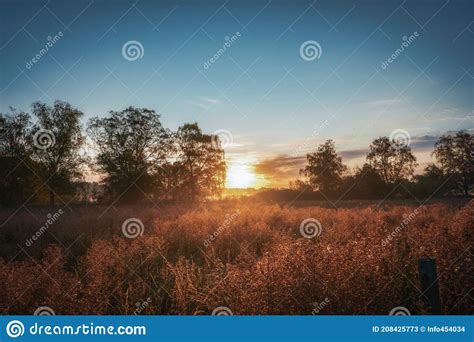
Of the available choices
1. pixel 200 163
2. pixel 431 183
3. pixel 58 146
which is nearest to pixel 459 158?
pixel 431 183

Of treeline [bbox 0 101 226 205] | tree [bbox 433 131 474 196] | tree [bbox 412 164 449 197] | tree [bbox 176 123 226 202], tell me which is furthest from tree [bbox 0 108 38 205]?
tree [bbox 412 164 449 197]

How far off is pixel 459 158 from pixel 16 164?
27512mm

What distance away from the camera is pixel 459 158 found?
2095cm

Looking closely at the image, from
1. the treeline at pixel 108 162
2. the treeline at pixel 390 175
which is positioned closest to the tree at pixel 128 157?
the treeline at pixel 108 162

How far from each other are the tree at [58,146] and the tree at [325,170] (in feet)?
91.9

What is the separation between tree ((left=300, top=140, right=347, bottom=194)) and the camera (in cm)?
4234

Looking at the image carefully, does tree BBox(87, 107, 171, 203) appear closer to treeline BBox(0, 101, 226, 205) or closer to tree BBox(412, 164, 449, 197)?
treeline BBox(0, 101, 226, 205)

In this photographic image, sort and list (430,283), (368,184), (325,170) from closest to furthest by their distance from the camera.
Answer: (430,283) < (368,184) < (325,170)

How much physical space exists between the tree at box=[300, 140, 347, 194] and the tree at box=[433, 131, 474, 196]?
16.3 m

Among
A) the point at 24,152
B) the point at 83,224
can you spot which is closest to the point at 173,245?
the point at 83,224

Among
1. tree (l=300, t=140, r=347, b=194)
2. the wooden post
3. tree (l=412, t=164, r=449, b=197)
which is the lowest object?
the wooden post

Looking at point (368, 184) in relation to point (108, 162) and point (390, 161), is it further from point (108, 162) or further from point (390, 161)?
point (108, 162)

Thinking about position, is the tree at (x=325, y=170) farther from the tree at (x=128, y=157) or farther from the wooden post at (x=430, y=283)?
the wooden post at (x=430, y=283)
